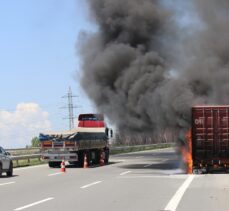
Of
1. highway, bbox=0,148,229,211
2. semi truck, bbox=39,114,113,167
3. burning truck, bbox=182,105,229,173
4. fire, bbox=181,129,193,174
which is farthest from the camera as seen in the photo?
semi truck, bbox=39,114,113,167

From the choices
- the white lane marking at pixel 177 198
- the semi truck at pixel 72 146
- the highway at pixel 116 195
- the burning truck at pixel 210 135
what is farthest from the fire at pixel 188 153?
the semi truck at pixel 72 146

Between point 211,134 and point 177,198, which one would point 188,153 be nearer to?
point 211,134

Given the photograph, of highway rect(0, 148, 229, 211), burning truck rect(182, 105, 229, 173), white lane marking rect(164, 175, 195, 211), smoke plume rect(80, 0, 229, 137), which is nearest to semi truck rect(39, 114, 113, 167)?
smoke plume rect(80, 0, 229, 137)

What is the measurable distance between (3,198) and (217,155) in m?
11.4

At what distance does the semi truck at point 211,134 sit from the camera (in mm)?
22641

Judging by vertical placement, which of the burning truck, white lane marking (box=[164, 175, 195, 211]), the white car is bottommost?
white lane marking (box=[164, 175, 195, 211])

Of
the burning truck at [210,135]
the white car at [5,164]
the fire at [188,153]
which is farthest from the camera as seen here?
the fire at [188,153]

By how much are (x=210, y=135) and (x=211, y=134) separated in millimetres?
60

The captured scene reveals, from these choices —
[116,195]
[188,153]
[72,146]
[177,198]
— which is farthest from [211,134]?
[177,198]

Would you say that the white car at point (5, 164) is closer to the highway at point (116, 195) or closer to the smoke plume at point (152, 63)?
the highway at point (116, 195)

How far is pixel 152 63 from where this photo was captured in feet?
104

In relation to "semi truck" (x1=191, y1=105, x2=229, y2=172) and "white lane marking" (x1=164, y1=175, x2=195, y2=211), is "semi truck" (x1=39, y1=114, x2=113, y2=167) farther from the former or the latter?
"white lane marking" (x1=164, y1=175, x2=195, y2=211)

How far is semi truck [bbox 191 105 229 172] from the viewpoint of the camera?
22641mm

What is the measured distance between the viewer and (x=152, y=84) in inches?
1198
